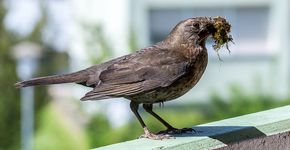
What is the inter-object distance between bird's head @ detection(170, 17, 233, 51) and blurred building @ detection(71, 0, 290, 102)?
19.2 metres

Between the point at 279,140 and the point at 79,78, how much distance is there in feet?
3.82

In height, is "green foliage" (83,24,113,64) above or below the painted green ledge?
above

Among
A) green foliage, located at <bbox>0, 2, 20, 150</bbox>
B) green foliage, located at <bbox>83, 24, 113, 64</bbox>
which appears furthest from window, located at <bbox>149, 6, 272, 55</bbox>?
green foliage, located at <bbox>83, 24, 113, 64</bbox>

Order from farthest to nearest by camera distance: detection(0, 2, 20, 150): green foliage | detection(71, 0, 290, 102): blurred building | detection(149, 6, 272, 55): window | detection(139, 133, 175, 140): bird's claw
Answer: detection(71, 0, 290, 102): blurred building, detection(149, 6, 272, 55): window, detection(0, 2, 20, 150): green foliage, detection(139, 133, 175, 140): bird's claw

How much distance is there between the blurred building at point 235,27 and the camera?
2441cm

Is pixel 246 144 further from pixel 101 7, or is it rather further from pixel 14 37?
pixel 101 7

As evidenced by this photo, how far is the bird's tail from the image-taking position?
492cm

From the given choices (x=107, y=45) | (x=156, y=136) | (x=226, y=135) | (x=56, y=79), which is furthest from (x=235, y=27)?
(x=226, y=135)

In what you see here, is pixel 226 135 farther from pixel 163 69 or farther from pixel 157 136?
pixel 163 69

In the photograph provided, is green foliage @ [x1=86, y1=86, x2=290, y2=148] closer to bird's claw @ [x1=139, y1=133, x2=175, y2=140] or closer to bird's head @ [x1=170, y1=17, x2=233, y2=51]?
bird's head @ [x1=170, y1=17, x2=233, y2=51]

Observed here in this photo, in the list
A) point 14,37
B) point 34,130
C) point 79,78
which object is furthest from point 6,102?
point 79,78

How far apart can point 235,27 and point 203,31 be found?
19.2 m

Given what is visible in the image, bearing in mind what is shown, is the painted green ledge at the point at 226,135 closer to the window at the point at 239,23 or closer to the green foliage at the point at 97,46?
the green foliage at the point at 97,46

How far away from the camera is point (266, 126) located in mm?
4273
